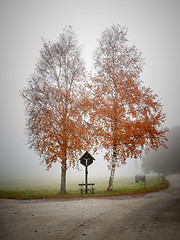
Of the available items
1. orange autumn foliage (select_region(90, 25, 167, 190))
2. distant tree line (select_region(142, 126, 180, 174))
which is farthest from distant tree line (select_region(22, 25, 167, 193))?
distant tree line (select_region(142, 126, 180, 174))

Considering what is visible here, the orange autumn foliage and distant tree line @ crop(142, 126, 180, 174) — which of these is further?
distant tree line @ crop(142, 126, 180, 174)

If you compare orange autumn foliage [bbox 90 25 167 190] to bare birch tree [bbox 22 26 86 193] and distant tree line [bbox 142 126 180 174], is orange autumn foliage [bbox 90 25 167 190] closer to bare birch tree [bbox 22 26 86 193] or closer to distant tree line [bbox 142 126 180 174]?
bare birch tree [bbox 22 26 86 193]

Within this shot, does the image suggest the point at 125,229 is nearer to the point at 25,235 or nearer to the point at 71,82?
the point at 25,235

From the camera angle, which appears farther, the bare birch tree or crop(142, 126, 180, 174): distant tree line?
crop(142, 126, 180, 174): distant tree line

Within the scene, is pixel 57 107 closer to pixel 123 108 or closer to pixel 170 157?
pixel 123 108

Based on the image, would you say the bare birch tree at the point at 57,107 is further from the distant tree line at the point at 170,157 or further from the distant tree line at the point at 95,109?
the distant tree line at the point at 170,157

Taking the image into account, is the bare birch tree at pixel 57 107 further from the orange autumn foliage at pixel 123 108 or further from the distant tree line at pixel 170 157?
the distant tree line at pixel 170 157

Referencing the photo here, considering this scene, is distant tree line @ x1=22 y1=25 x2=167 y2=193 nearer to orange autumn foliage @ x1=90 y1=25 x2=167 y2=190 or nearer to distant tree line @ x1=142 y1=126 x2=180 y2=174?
orange autumn foliage @ x1=90 y1=25 x2=167 y2=190

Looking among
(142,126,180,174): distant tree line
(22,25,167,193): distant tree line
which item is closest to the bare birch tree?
(22,25,167,193): distant tree line

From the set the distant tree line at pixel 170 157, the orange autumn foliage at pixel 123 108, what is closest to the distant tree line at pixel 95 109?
the orange autumn foliage at pixel 123 108

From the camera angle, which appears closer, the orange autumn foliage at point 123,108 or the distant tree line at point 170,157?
the orange autumn foliage at point 123,108

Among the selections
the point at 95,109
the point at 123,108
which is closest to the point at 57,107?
the point at 95,109

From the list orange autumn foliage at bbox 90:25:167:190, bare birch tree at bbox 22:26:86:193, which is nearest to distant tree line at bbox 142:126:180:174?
orange autumn foliage at bbox 90:25:167:190

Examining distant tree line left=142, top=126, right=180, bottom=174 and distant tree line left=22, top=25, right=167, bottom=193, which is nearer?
distant tree line left=22, top=25, right=167, bottom=193
